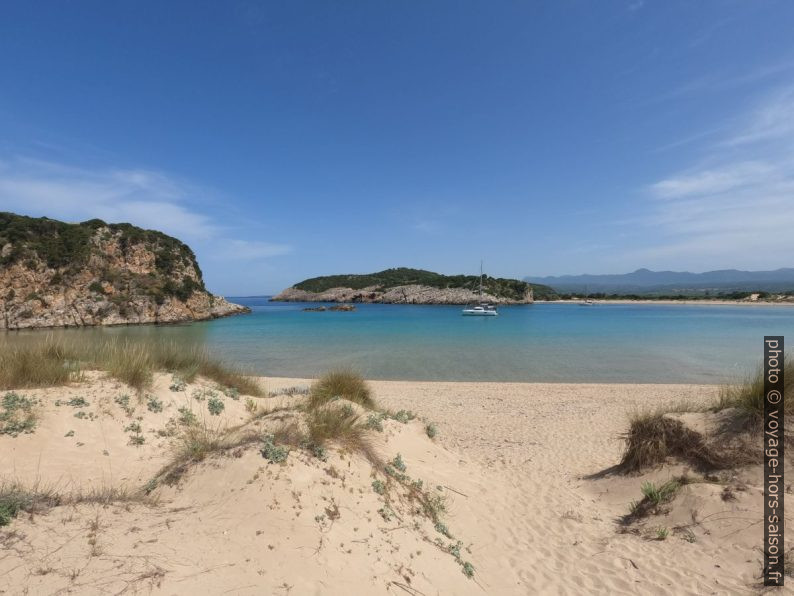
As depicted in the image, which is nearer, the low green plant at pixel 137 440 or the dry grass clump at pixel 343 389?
the low green plant at pixel 137 440

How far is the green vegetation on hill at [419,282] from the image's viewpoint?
380 feet

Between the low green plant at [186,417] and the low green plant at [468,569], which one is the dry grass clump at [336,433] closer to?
the low green plant at [468,569]

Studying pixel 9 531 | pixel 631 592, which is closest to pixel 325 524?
pixel 9 531

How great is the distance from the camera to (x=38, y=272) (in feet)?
159

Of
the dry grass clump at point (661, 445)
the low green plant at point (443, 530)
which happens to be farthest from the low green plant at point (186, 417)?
the dry grass clump at point (661, 445)

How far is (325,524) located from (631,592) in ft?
11.2

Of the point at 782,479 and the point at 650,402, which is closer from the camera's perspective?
the point at 782,479

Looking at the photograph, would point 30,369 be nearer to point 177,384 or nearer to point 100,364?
point 100,364

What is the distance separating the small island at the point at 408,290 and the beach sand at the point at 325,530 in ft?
337

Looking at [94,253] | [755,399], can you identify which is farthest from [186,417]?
[94,253]

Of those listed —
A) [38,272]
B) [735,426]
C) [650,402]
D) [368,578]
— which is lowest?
[650,402]

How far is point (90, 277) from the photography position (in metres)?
51.8

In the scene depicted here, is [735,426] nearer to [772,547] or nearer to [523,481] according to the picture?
[772,547]

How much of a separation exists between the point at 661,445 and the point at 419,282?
123399 millimetres
